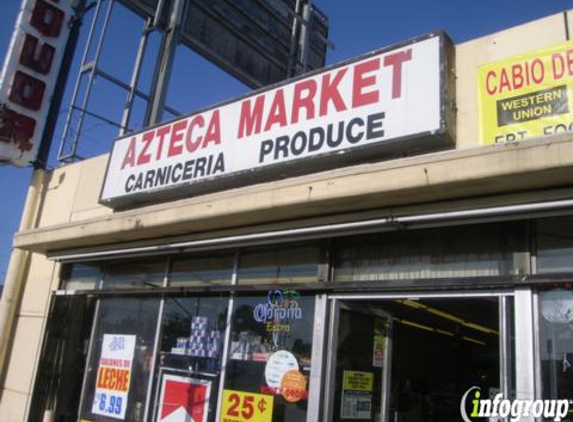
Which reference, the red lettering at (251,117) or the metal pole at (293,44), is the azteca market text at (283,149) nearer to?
the red lettering at (251,117)

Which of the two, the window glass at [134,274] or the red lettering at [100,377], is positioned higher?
the window glass at [134,274]

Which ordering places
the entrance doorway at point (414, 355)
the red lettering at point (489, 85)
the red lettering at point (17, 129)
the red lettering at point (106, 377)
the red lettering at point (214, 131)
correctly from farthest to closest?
the red lettering at point (17, 129), the red lettering at point (106, 377), the red lettering at point (214, 131), the entrance doorway at point (414, 355), the red lettering at point (489, 85)

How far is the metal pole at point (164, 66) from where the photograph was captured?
38.7ft

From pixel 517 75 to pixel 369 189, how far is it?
62.5 inches

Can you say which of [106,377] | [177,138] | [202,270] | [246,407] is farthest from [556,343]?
[106,377]

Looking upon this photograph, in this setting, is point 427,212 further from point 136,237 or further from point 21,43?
point 21,43

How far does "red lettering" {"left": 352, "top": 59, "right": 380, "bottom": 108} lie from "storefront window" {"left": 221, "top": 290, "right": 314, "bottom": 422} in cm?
203

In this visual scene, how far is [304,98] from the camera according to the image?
20.7 ft

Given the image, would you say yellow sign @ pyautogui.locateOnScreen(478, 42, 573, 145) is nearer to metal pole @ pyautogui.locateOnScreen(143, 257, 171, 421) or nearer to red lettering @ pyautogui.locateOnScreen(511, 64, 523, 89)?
red lettering @ pyautogui.locateOnScreen(511, 64, 523, 89)

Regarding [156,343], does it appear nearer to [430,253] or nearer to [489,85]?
[430,253]

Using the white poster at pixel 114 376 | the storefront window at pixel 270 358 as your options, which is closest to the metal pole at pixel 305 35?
the white poster at pixel 114 376

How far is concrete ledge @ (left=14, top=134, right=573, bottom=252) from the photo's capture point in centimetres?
433

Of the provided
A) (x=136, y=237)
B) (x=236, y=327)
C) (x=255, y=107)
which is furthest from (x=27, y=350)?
(x=255, y=107)

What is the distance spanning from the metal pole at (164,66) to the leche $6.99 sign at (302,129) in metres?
3.64
